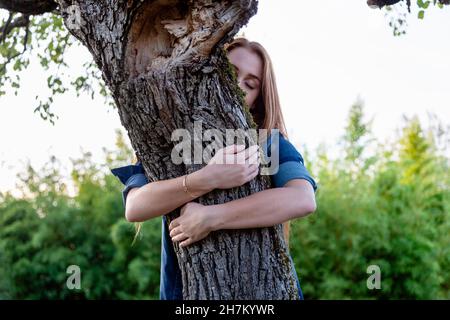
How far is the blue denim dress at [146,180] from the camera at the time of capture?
228 centimetres

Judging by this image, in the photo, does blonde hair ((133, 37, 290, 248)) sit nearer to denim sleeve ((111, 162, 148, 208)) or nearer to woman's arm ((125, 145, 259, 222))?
woman's arm ((125, 145, 259, 222))

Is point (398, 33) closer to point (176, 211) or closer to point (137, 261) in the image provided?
point (176, 211)

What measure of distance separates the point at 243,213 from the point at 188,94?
45cm

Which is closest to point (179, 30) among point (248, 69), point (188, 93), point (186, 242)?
point (188, 93)

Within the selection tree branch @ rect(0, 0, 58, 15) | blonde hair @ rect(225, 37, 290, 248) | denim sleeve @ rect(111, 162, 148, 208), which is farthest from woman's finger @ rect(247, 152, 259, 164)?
tree branch @ rect(0, 0, 58, 15)

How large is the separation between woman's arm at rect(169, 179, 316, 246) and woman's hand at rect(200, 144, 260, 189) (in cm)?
7

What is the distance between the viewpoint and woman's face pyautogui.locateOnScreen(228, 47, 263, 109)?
8.02 feet

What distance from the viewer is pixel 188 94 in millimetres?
2143

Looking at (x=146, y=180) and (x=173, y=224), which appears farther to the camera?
(x=146, y=180)

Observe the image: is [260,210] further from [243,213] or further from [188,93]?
[188,93]

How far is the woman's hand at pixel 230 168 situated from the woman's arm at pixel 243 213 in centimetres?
7

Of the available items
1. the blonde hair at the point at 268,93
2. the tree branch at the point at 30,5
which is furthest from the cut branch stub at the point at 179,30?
the tree branch at the point at 30,5

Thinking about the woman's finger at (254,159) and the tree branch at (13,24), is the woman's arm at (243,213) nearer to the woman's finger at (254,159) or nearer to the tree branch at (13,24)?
the woman's finger at (254,159)
